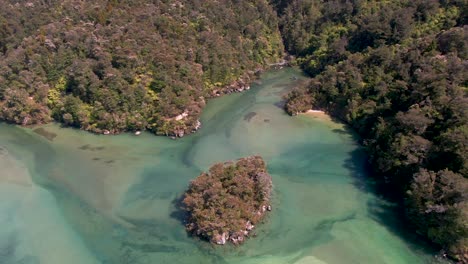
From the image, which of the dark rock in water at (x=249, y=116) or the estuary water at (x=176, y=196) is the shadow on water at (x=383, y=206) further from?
the dark rock in water at (x=249, y=116)

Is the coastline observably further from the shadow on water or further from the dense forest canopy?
the shadow on water

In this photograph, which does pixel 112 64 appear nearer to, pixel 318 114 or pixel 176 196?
pixel 176 196

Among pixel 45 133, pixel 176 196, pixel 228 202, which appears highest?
pixel 228 202

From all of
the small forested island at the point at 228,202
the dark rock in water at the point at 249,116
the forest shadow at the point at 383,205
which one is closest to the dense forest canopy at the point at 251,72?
the forest shadow at the point at 383,205

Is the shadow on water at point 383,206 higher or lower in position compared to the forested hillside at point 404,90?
lower

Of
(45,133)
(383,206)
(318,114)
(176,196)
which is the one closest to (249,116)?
(318,114)

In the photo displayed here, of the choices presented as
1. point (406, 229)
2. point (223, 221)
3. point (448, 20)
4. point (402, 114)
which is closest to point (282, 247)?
point (223, 221)
